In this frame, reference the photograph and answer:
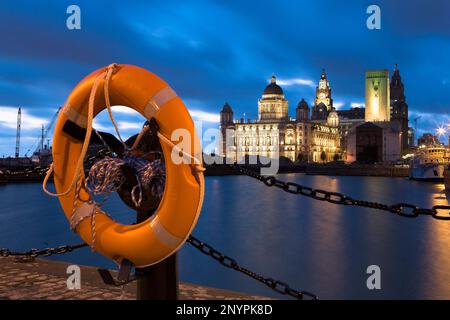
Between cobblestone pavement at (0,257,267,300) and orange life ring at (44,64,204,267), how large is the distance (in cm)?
187

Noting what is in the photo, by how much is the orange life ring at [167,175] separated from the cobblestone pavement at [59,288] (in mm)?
1872

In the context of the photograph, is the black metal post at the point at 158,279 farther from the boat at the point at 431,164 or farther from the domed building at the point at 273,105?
the domed building at the point at 273,105

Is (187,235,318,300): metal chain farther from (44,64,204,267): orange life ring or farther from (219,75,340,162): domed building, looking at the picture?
(219,75,340,162): domed building

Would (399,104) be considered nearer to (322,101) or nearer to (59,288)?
(322,101)

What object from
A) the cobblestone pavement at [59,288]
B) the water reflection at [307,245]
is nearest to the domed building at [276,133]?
the water reflection at [307,245]

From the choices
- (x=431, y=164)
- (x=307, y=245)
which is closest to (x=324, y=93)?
(x=431, y=164)

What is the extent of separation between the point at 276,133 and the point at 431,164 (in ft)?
188

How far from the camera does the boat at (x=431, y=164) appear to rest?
7425 cm

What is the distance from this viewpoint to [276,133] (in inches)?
5138

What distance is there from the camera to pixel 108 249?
13.8ft

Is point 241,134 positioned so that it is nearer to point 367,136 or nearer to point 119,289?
point 367,136

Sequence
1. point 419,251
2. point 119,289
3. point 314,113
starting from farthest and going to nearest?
1. point 314,113
2. point 419,251
3. point 119,289
